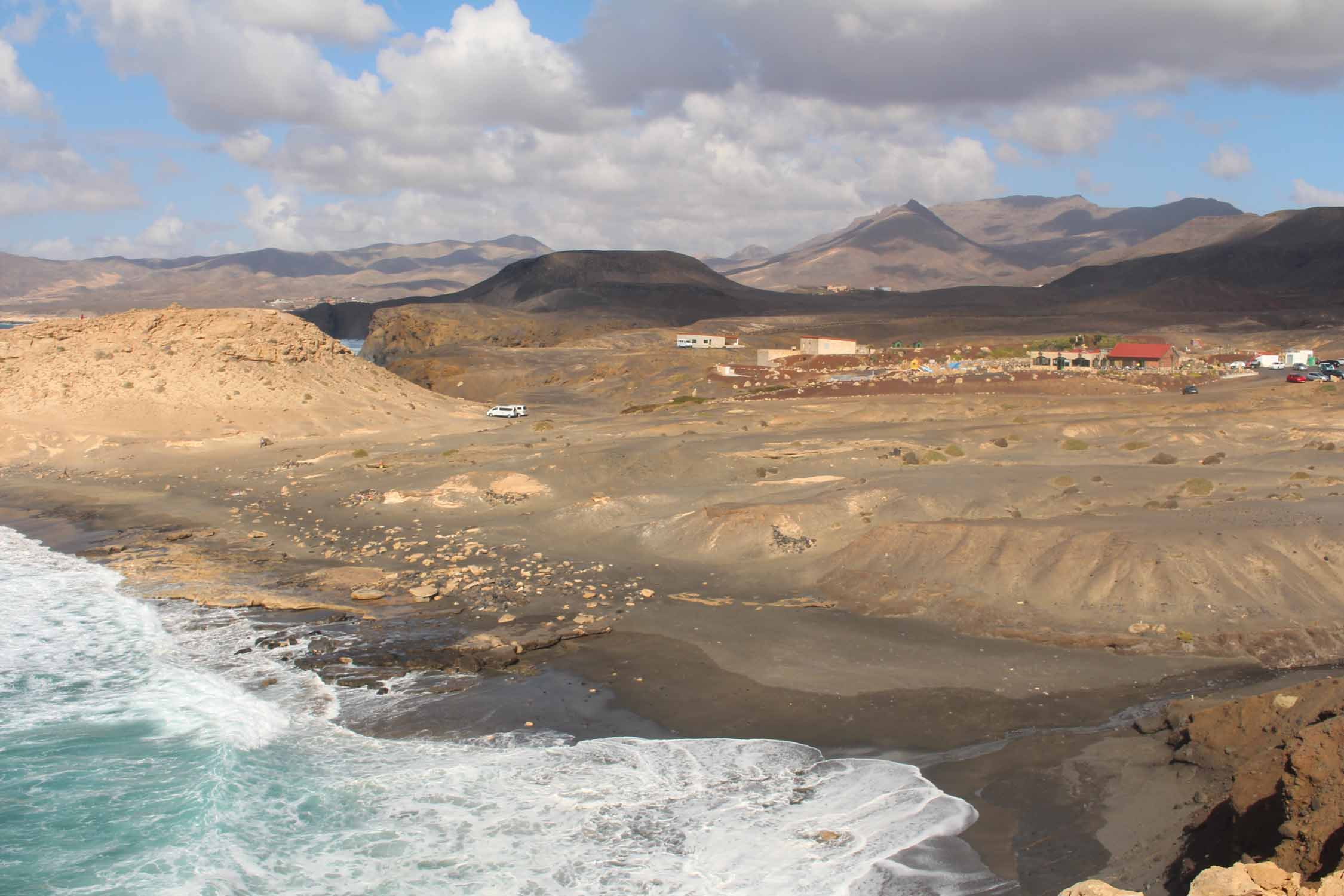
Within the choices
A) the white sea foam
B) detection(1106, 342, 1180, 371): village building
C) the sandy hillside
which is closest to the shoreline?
the white sea foam

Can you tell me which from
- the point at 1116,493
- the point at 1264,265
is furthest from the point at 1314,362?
the point at 1264,265

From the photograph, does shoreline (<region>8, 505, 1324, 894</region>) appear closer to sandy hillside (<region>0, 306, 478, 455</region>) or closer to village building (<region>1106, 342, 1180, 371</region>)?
sandy hillside (<region>0, 306, 478, 455</region>)

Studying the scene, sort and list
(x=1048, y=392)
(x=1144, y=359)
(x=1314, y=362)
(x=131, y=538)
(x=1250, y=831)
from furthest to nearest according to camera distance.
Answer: (x=1314, y=362) < (x=1144, y=359) < (x=1048, y=392) < (x=131, y=538) < (x=1250, y=831)

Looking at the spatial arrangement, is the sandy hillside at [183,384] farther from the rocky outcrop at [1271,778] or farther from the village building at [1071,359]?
the village building at [1071,359]

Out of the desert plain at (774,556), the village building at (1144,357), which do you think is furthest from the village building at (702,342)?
the desert plain at (774,556)

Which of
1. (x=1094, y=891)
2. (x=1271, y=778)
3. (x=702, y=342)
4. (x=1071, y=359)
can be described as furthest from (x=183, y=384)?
(x=702, y=342)

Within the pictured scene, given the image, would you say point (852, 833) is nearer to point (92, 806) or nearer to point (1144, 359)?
point (92, 806)

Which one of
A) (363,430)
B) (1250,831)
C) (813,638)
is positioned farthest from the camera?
(363,430)
